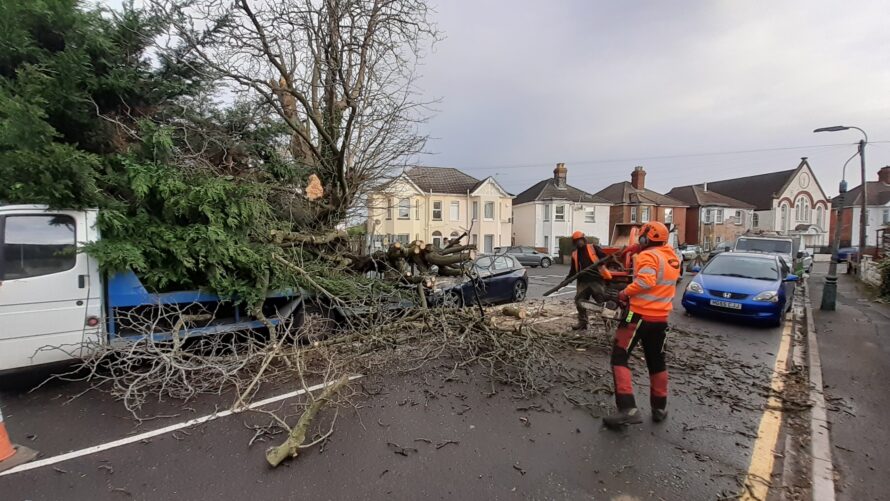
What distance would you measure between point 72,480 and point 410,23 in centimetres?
940

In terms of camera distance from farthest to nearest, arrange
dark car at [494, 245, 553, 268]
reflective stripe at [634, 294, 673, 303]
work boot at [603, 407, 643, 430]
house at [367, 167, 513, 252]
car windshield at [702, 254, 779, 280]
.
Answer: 1. house at [367, 167, 513, 252]
2. dark car at [494, 245, 553, 268]
3. car windshield at [702, 254, 779, 280]
4. reflective stripe at [634, 294, 673, 303]
5. work boot at [603, 407, 643, 430]

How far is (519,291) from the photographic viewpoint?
10.8 m

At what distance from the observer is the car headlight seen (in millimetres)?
7719

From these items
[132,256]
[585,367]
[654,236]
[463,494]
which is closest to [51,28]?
[132,256]

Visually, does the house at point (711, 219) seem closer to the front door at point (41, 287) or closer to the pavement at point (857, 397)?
the pavement at point (857, 397)

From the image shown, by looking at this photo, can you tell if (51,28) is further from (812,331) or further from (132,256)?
(812,331)

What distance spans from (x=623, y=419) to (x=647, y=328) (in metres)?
0.88

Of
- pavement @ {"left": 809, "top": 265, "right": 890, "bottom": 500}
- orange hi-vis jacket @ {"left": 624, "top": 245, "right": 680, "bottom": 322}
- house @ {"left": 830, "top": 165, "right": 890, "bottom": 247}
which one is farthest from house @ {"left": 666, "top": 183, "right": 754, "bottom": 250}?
orange hi-vis jacket @ {"left": 624, "top": 245, "right": 680, "bottom": 322}

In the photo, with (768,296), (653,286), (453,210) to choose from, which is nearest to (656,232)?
(653,286)

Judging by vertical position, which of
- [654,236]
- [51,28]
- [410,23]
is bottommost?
[654,236]

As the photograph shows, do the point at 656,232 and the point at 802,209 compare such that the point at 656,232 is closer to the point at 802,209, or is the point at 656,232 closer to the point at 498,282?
the point at 498,282

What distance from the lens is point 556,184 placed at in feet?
122

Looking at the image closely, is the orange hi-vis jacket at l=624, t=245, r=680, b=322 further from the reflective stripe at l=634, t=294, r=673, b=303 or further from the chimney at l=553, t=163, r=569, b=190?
the chimney at l=553, t=163, r=569, b=190

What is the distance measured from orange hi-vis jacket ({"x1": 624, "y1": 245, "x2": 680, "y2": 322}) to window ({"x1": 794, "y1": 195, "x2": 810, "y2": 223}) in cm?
5931
